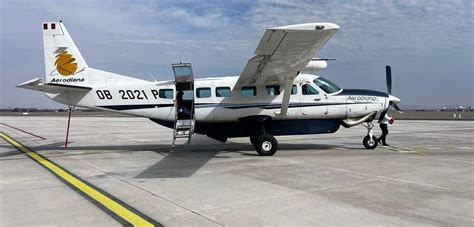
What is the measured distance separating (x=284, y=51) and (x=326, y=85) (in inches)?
158

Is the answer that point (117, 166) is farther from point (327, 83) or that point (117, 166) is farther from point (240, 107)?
point (327, 83)

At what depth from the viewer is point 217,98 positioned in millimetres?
12617

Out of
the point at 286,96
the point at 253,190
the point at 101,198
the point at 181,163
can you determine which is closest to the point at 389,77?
the point at 286,96

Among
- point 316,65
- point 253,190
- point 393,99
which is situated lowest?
point 253,190

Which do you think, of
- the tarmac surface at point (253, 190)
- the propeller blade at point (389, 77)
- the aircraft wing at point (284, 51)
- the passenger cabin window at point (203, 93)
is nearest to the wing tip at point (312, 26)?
the aircraft wing at point (284, 51)

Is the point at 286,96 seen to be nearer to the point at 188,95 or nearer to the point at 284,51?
the point at 284,51

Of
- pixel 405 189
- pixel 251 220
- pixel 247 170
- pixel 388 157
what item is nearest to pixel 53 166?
pixel 247 170

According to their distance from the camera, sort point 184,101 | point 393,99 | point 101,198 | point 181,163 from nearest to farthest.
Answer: point 101,198
point 181,163
point 184,101
point 393,99

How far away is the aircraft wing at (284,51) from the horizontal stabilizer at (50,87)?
5.76 metres

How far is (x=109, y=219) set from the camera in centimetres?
507

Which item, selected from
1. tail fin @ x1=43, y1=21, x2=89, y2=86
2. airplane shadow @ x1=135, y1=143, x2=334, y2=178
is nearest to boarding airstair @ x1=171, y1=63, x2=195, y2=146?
airplane shadow @ x1=135, y1=143, x2=334, y2=178

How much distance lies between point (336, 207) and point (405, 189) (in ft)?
6.56

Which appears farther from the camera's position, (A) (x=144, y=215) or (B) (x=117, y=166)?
(B) (x=117, y=166)

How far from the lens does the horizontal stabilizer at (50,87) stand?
39.4ft
